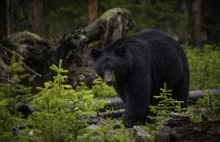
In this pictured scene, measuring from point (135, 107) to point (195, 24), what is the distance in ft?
39.4

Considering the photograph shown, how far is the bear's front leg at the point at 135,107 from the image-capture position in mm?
6215

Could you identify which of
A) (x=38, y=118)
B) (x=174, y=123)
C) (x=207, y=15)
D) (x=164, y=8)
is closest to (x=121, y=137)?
(x=174, y=123)

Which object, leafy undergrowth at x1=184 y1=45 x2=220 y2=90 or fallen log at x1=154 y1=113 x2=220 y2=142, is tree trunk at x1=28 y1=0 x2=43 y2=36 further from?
fallen log at x1=154 y1=113 x2=220 y2=142

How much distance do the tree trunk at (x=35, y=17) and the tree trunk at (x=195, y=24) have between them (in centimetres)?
631

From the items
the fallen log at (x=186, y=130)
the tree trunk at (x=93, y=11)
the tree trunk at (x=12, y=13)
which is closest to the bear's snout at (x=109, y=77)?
the fallen log at (x=186, y=130)

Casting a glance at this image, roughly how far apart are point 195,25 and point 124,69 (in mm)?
12082

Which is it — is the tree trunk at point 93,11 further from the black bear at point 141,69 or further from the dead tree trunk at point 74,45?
the black bear at point 141,69

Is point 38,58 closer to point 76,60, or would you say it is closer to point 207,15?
point 76,60

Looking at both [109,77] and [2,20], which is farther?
[2,20]

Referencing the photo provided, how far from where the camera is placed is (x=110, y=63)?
5.98 meters

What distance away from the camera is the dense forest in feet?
13.4

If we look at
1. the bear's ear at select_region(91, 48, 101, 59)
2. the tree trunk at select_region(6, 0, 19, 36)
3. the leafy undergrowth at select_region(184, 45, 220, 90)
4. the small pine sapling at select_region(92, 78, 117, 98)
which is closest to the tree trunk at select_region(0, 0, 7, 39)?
the tree trunk at select_region(6, 0, 19, 36)

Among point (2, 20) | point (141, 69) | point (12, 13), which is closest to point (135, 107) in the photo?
point (141, 69)

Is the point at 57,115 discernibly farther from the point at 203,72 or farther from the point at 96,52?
the point at 203,72
